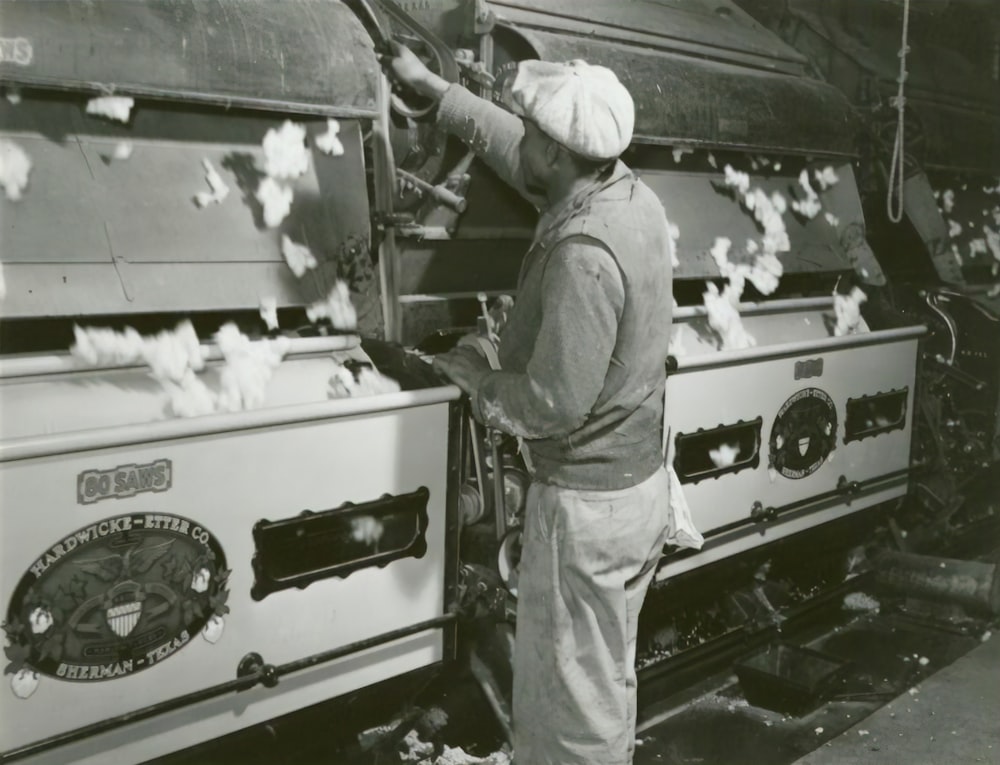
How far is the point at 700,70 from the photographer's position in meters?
3.19

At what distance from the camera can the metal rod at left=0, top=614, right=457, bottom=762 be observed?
161cm

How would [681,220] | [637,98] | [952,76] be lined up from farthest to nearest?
[952,76] < [681,220] < [637,98]

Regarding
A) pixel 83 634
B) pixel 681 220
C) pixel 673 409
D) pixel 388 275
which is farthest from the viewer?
pixel 681 220

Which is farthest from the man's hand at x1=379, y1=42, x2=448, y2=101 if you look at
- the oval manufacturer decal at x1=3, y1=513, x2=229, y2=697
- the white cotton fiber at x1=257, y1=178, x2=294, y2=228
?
the oval manufacturer decal at x1=3, y1=513, x2=229, y2=697

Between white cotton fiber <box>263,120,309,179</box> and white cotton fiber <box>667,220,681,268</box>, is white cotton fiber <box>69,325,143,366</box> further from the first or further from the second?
white cotton fiber <box>667,220,681,268</box>

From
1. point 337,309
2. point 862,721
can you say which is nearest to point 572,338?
point 337,309

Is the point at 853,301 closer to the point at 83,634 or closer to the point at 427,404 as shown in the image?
the point at 427,404

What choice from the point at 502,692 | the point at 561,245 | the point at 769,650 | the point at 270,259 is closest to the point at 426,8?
the point at 270,259

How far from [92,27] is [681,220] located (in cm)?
191

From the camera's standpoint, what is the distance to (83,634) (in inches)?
64.5

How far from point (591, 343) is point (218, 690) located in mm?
986

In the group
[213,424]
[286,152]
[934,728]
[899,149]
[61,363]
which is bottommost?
[934,728]

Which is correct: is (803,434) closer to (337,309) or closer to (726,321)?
(726,321)

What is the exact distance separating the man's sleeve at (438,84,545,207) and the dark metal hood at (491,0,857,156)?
20.7 inches
